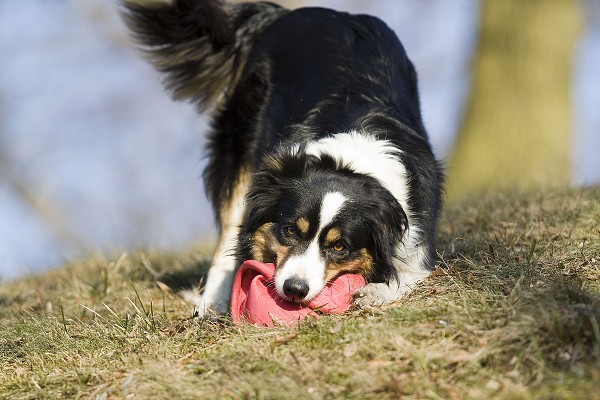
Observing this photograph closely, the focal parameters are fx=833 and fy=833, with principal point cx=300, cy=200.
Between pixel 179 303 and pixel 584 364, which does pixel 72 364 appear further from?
pixel 584 364

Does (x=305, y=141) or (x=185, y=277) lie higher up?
(x=305, y=141)

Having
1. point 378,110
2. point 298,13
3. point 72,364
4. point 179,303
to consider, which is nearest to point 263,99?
point 298,13

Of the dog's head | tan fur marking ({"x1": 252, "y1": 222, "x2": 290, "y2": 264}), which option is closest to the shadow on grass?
tan fur marking ({"x1": 252, "y1": 222, "x2": 290, "y2": 264})

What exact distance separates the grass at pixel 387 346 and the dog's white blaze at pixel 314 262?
0.29m

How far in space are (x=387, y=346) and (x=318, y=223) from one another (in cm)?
103

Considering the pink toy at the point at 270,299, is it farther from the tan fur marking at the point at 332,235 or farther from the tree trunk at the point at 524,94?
the tree trunk at the point at 524,94

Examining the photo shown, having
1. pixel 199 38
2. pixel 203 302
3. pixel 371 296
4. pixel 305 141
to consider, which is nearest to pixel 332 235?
pixel 371 296

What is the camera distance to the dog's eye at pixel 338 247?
14.2ft

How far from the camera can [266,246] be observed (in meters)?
4.61

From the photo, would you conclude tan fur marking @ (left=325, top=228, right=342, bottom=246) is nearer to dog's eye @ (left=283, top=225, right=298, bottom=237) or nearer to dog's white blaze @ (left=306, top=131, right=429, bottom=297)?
dog's eye @ (left=283, top=225, right=298, bottom=237)

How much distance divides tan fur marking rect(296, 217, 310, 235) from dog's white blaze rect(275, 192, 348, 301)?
0.20 ft

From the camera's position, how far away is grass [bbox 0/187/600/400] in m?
3.11

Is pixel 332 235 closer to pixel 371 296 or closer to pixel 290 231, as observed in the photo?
pixel 290 231

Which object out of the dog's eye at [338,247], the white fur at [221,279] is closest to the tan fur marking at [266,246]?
the dog's eye at [338,247]
